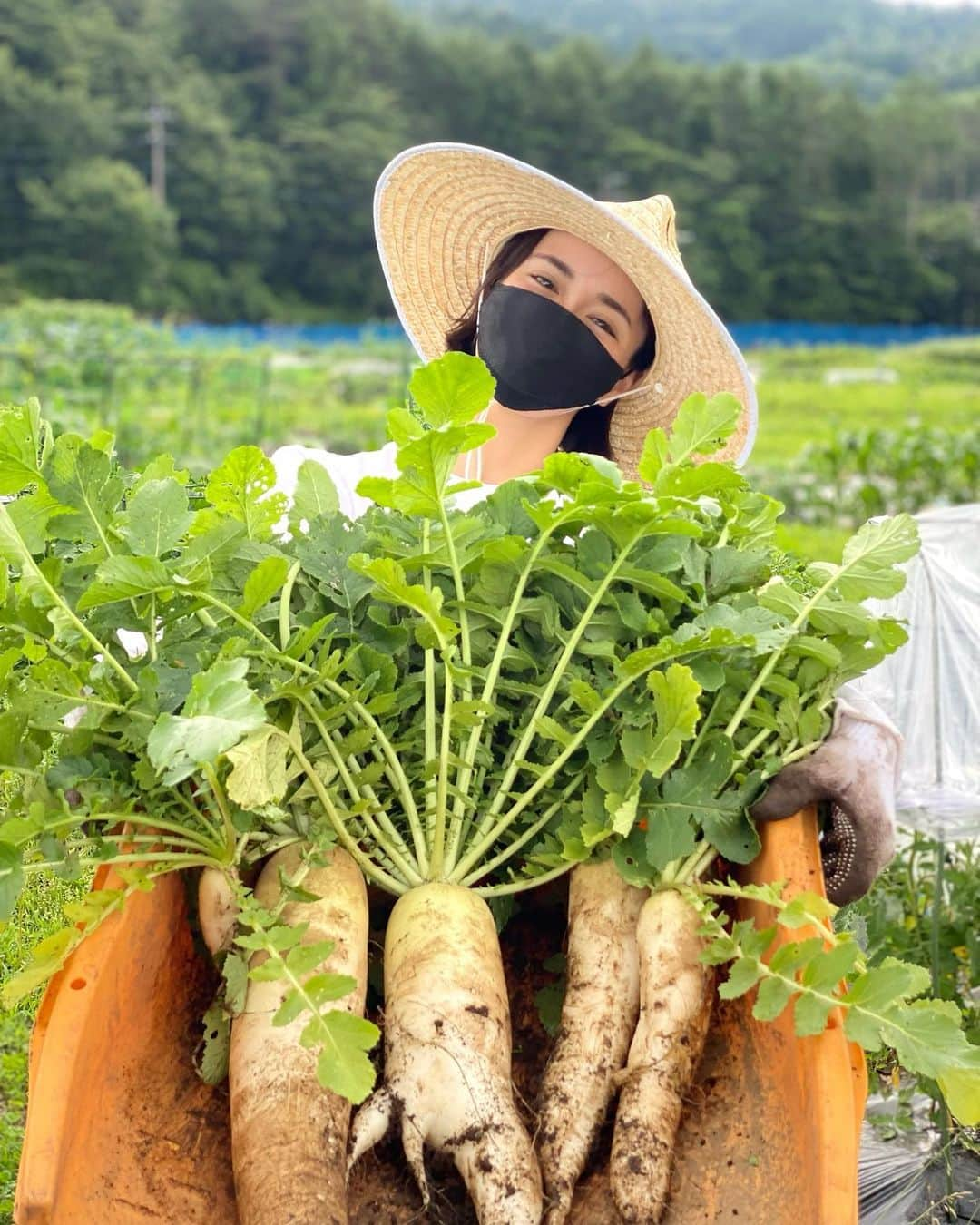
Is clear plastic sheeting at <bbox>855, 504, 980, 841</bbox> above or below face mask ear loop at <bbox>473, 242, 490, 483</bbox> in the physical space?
below

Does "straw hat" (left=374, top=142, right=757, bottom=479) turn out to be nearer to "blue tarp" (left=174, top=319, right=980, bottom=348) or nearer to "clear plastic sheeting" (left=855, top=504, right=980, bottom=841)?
"clear plastic sheeting" (left=855, top=504, right=980, bottom=841)

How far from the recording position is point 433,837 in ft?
4.61

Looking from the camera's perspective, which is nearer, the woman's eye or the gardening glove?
the gardening glove

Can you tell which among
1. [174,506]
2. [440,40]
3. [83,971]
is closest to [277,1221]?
[83,971]

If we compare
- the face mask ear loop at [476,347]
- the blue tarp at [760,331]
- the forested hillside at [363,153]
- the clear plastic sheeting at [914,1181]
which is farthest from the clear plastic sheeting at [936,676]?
the forested hillside at [363,153]

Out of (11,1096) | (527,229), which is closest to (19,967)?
(11,1096)

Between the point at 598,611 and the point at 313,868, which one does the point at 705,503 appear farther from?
the point at 313,868

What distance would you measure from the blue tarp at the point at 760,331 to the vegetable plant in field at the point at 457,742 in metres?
35.1

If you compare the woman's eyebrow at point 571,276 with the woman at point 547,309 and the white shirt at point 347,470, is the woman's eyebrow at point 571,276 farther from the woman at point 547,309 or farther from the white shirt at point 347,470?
the white shirt at point 347,470

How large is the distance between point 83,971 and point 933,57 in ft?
349

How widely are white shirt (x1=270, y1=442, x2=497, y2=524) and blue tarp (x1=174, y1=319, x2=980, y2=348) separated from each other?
3403cm

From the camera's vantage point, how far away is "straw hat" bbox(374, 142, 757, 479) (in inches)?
87.7

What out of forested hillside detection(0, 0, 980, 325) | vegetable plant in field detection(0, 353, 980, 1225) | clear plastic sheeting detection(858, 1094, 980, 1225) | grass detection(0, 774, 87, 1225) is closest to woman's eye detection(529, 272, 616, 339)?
vegetable plant in field detection(0, 353, 980, 1225)

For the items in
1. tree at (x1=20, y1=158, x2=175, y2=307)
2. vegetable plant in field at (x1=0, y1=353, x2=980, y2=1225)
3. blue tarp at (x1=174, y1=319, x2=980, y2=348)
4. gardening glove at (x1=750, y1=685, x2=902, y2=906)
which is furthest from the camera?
tree at (x1=20, y1=158, x2=175, y2=307)
